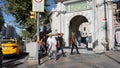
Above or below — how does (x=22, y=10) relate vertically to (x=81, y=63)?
above

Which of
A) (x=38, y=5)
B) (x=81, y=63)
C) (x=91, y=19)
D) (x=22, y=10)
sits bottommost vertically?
(x=81, y=63)

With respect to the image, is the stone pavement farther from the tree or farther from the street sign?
the tree

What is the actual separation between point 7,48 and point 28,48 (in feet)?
21.1

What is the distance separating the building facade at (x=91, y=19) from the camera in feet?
105

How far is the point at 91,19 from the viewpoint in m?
36.9

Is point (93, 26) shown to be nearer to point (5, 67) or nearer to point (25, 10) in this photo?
point (25, 10)

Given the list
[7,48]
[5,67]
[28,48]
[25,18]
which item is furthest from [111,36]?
[5,67]

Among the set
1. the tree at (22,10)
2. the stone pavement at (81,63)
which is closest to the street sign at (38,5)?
the stone pavement at (81,63)

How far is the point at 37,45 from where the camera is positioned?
18797 millimetres

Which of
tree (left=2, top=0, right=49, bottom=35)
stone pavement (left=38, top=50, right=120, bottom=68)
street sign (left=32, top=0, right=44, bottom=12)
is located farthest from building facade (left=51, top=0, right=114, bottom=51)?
street sign (left=32, top=0, right=44, bottom=12)

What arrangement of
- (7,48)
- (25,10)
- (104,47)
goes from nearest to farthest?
(7,48), (104,47), (25,10)

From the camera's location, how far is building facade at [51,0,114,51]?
3216 centimetres

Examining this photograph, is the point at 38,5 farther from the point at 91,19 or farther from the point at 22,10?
the point at 91,19

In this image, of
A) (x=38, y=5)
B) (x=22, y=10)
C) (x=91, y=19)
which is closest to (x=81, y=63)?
(x=38, y=5)
